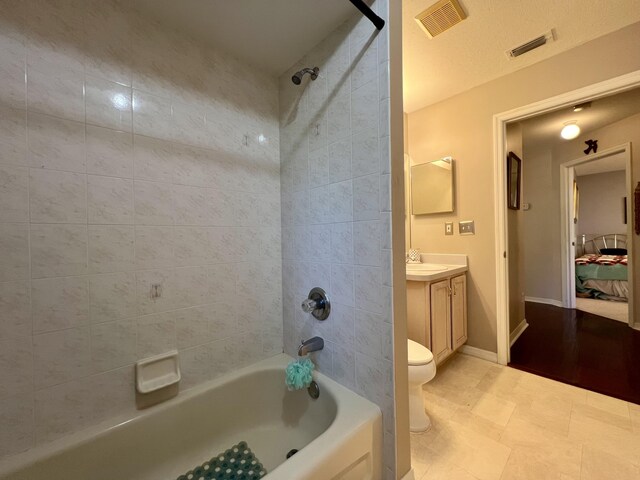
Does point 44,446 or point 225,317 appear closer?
point 44,446

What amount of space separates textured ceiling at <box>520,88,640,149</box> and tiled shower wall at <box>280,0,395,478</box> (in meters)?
2.41

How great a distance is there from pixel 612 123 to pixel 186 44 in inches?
180

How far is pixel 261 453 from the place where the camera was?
1217 millimetres

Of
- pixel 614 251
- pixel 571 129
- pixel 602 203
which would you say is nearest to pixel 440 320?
pixel 571 129

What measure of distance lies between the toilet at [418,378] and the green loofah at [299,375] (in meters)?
0.58

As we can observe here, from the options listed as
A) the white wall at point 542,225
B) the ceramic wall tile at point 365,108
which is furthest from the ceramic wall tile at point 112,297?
the white wall at point 542,225

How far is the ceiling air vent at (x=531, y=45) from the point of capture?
1.65 meters

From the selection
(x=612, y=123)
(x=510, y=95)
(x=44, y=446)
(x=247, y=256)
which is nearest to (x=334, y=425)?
(x=247, y=256)

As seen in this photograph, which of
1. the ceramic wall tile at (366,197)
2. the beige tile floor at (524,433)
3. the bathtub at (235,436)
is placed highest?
the ceramic wall tile at (366,197)

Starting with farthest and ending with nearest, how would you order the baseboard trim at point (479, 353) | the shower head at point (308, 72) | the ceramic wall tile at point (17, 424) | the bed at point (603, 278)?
the bed at point (603, 278), the baseboard trim at point (479, 353), the shower head at point (308, 72), the ceramic wall tile at point (17, 424)

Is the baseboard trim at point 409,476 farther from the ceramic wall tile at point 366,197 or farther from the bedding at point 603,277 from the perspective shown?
the bedding at point 603,277

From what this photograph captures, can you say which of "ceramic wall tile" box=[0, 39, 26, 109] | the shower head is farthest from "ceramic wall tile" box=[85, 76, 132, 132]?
the shower head

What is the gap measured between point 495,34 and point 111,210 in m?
2.46

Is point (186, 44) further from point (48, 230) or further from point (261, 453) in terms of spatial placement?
point (261, 453)
